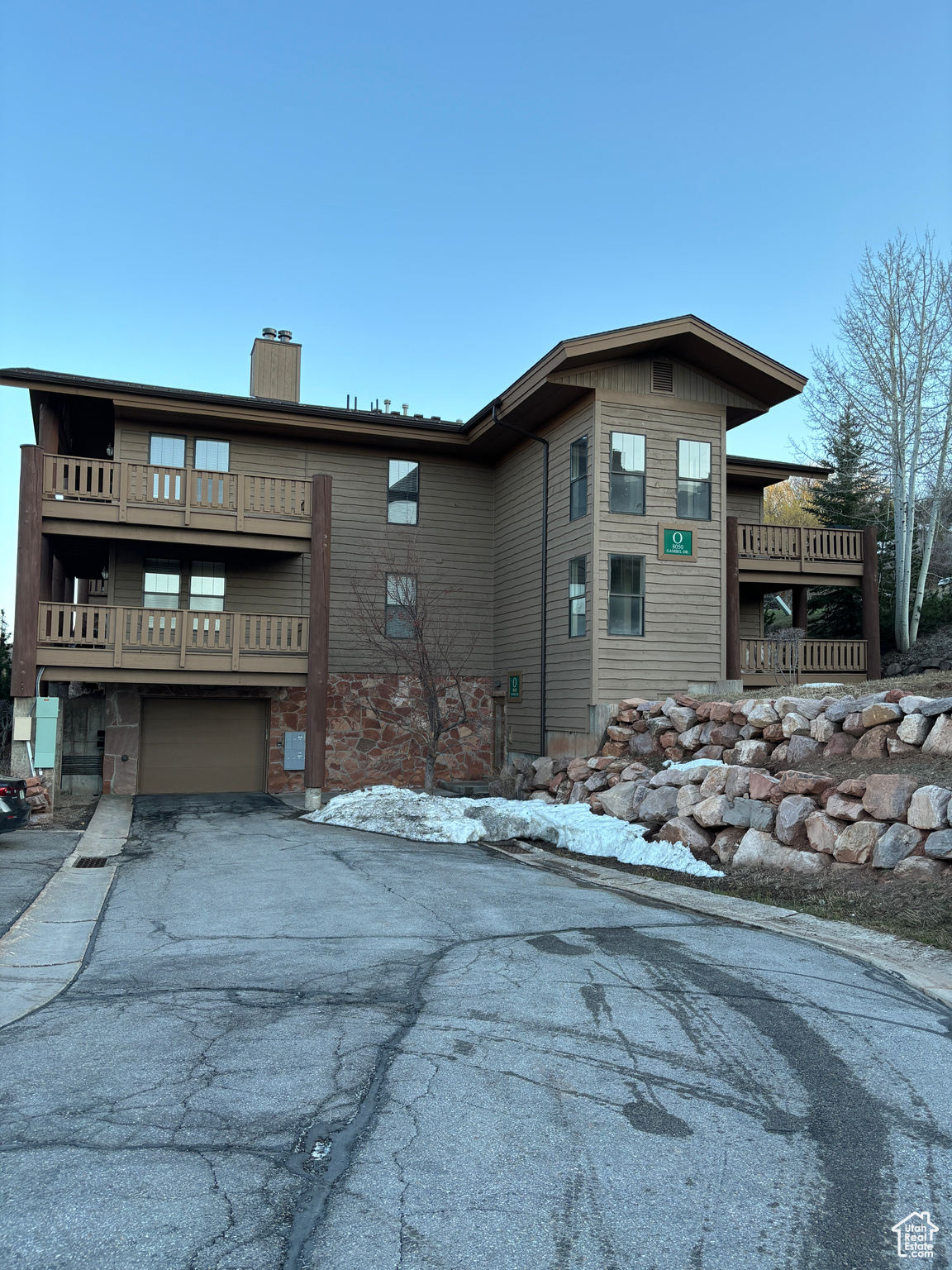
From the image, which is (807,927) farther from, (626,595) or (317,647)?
(317,647)

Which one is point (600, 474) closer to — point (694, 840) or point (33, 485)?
point (694, 840)

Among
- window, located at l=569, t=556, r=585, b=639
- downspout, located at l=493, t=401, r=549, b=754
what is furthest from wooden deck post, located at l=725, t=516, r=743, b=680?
downspout, located at l=493, t=401, r=549, b=754

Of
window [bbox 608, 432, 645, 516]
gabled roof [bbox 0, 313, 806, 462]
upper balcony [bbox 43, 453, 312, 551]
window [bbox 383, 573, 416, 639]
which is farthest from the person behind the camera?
window [bbox 383, 573, 416, 639]

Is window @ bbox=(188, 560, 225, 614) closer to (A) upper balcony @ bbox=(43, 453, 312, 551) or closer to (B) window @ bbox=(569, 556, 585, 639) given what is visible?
(A) upper balcony @ bbox=(43, 453, 312, 551)

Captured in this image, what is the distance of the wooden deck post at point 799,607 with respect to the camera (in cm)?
2178

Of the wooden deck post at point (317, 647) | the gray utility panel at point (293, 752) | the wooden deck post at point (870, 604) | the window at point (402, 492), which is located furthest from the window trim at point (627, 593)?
the gray utility panel at point (293, 752)

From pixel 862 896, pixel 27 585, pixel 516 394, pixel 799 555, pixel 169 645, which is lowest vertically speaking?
pixel 862 896

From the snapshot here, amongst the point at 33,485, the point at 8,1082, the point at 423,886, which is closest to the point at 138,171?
the point at 33,485

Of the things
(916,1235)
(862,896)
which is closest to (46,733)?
(862,896)

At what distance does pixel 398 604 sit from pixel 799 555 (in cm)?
948

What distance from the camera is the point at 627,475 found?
1722 cm

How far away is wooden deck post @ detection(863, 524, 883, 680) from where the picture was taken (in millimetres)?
21000

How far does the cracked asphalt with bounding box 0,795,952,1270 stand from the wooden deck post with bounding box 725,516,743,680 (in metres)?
11.3

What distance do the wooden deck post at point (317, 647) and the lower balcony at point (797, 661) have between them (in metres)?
9.29
